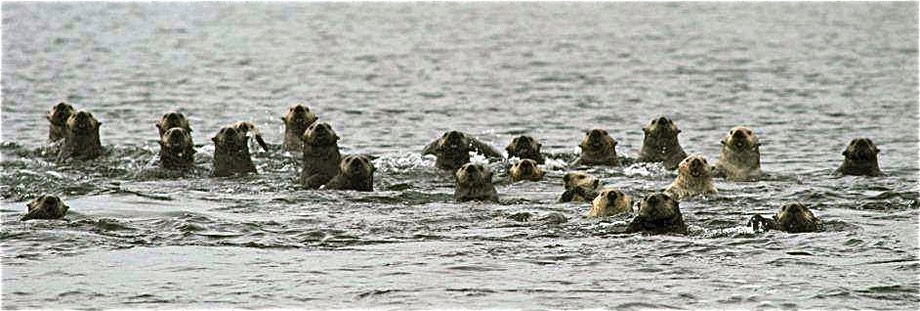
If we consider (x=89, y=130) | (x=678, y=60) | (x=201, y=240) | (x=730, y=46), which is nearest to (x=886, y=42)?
(x=730, y=46)

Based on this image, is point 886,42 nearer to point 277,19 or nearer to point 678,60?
point 678,60

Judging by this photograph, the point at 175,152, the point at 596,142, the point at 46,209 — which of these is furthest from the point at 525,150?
the point at 46,209

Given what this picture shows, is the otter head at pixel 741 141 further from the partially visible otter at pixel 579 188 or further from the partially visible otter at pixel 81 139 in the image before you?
the partially visible otter at pixel 81 139

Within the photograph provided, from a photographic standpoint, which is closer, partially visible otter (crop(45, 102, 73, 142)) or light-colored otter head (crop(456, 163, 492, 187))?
light-colored otter head (crop(456, 163, 492, 187))

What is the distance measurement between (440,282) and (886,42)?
33347 mm

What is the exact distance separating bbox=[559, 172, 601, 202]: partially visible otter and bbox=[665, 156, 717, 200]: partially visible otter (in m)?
0.71

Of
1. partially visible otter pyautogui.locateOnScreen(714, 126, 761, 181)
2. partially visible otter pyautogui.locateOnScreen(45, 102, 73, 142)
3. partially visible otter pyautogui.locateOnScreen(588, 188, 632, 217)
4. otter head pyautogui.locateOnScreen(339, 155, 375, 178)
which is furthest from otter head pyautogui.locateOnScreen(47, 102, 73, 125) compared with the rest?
partially visible otter pyautogui.locateOnScreen(588, 188, 632, 217)

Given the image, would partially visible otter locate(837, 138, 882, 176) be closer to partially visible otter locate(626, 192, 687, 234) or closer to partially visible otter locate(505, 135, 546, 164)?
partially visible otter locate(505, 135, 546, 164)

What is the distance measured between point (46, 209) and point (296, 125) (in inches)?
264

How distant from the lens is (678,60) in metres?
39.5

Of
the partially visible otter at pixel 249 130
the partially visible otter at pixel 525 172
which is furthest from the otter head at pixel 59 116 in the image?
the partially visible otter at pixel 525 172

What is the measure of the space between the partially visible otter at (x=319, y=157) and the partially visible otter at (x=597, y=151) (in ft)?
10.9

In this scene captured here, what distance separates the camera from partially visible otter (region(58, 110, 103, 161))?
Answer: 21344 mm

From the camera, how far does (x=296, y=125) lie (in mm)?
22281
